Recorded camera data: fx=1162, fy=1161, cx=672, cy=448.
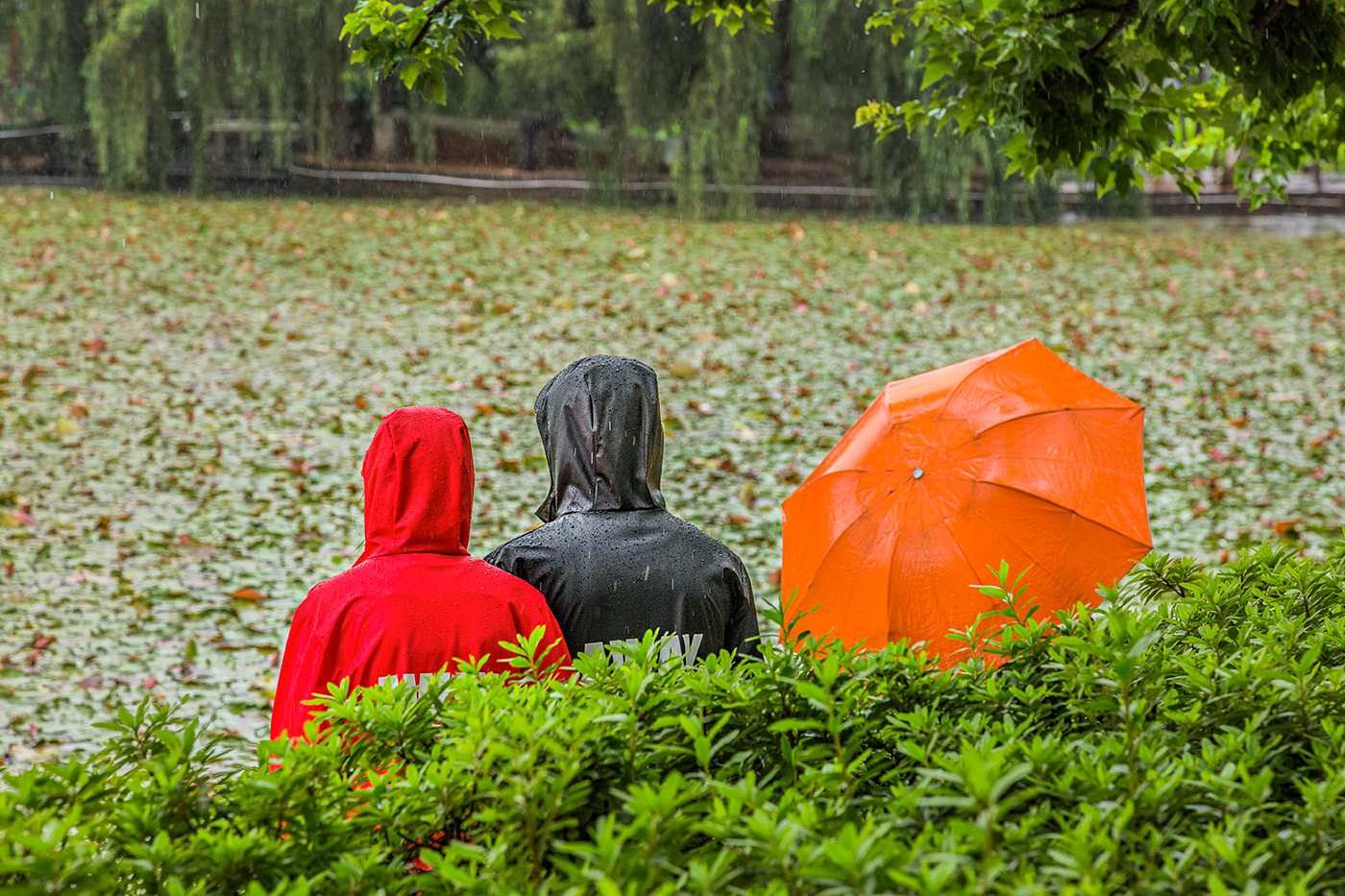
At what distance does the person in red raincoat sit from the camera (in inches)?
83.2

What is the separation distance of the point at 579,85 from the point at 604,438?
15.3 metres

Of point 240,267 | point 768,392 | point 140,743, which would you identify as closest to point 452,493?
point 140,743

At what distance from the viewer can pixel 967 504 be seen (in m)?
3.09

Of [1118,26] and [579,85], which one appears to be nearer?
[1118,26]

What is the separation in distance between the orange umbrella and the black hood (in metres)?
0.84

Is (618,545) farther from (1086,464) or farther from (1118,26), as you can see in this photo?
(1118,26)

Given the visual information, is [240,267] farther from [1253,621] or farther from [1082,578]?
[1253,621]

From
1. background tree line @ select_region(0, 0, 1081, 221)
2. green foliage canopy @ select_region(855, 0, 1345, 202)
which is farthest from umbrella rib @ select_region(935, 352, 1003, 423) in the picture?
background tree line @ select_region(0, 0, 1081, 221)

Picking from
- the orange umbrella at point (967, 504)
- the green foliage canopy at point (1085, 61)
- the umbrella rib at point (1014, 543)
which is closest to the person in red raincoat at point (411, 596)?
the orange umbrella at point (967, 504)

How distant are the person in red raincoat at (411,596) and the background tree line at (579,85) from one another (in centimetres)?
1299

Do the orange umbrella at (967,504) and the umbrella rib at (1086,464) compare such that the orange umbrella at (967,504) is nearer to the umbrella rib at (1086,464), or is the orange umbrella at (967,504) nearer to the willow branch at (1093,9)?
the umbrella rib at (1086,464)

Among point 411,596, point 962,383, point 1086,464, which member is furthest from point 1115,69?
point 411,596

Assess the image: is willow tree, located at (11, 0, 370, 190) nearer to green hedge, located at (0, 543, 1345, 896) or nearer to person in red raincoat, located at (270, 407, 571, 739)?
person in red raincoat, located at (270, 407, 571, 739)

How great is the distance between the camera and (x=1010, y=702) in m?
1.75
